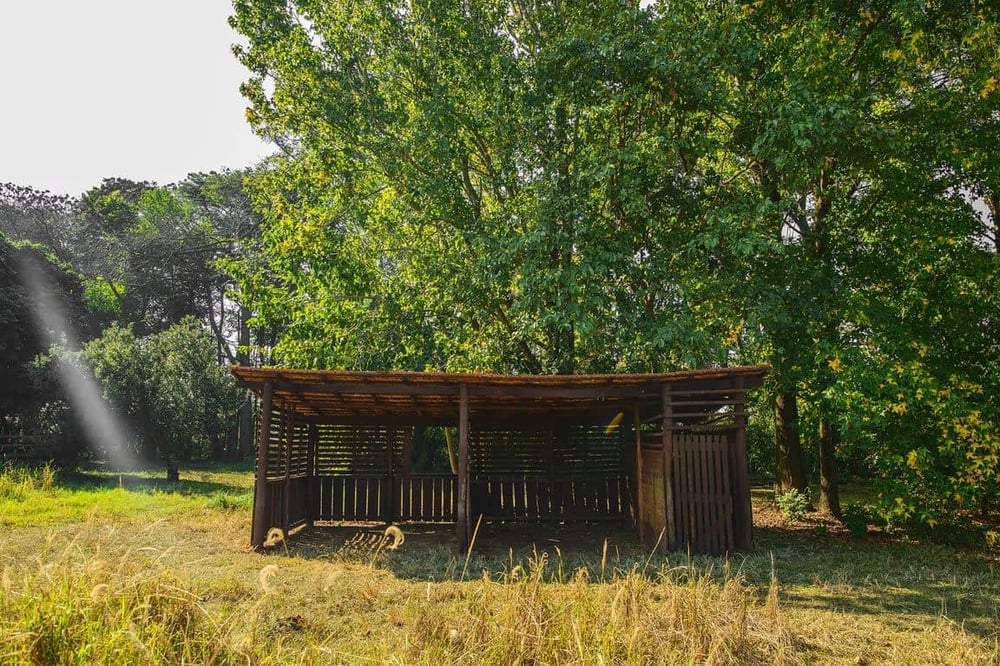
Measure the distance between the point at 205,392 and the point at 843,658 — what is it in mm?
21929

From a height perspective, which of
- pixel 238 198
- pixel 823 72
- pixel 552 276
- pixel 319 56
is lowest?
pixel 552 276

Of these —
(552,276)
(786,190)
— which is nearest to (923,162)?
(786,190)

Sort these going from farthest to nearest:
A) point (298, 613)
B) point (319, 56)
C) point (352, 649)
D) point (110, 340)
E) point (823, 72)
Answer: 1. point (110, 340)
2. point (319, 56)
3. point (823, 72)
4. point (298, 613)
5. point (352, 649)

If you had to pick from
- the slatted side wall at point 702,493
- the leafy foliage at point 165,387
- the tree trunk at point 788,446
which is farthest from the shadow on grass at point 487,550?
the leafy foliage at point 165,387

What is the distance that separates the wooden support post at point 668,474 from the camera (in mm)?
9906

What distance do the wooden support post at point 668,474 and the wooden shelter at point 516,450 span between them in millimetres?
24

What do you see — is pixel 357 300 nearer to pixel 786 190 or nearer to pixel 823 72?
pixel 786 190

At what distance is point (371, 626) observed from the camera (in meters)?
5.85

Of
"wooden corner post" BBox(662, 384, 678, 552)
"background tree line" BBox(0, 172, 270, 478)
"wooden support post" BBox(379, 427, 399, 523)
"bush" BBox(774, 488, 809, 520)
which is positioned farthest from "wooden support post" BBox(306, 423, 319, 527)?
"bush" BBox(774, 488, 809, 520)

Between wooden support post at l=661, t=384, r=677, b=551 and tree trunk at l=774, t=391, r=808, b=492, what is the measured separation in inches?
265

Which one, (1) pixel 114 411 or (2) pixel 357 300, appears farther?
(1) pixel 114 411

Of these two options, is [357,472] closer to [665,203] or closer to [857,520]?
[665,203]

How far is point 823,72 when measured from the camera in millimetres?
11773

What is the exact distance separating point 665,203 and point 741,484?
559cm
